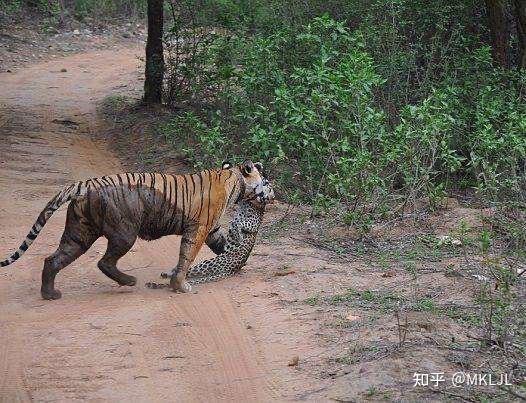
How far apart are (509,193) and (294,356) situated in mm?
5197

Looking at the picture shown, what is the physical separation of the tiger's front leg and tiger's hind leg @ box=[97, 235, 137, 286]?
0.46 meters

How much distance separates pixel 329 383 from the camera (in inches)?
247

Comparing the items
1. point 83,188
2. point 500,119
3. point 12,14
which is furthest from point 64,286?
point 12,14

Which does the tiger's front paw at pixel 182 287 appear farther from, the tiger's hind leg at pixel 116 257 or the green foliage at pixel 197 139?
the green foliage at pixel 197 139

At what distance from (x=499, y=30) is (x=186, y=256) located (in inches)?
313

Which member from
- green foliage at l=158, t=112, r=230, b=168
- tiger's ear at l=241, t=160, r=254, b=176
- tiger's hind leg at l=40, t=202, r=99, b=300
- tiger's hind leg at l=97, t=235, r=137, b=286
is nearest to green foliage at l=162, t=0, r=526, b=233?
green foliage at l=158, t=112, r=230, b=168

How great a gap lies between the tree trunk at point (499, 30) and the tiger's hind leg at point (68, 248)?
27.4 feet

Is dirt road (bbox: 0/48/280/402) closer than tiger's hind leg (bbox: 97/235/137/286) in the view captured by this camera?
Yes

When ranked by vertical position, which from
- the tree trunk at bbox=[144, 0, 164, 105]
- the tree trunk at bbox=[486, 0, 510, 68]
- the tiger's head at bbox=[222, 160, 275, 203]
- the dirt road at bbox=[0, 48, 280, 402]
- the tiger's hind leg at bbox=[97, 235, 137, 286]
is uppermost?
the tree trunk at bbox=[486, 0, 510, 68]

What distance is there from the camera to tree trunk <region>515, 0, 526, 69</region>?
1401 centimetres

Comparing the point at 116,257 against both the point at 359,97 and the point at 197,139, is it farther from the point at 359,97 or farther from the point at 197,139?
the point at 197,139

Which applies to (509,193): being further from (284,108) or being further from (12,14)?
(12,14)

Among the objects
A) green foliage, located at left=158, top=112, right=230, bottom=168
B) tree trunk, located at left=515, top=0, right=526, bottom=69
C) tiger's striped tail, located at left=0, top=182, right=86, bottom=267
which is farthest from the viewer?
tree trunk, located at left=515, top=0, right=526, bottom=69

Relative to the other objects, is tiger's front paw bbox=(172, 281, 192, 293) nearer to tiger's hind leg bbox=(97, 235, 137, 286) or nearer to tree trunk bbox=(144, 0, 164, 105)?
tiger's hind leg bbox=(97, 235, 137, 286)
